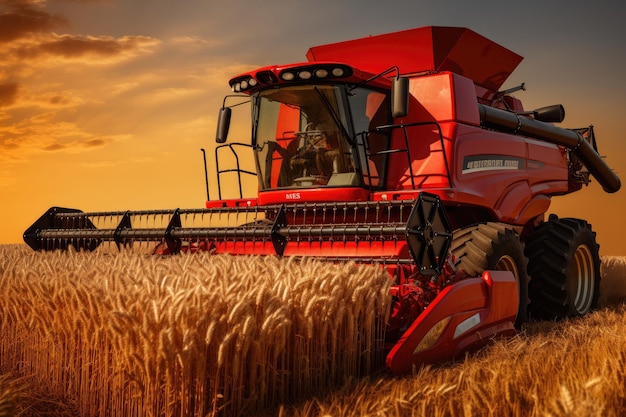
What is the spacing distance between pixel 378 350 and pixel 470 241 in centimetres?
188

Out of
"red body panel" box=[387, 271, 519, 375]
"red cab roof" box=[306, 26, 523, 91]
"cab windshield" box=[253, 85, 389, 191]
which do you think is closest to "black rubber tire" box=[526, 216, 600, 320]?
"red body panel" box=[387, 271, 519, 375]

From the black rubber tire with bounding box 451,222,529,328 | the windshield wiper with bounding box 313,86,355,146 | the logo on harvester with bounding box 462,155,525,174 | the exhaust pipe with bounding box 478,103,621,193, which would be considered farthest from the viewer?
the exhaust pipe with bounding box 478,103,621,193

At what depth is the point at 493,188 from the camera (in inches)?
270

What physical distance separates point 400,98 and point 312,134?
3.32 feet

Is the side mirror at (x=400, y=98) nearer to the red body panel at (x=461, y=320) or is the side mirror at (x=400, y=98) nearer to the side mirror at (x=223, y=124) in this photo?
the red body panel at (x=461, y=320)

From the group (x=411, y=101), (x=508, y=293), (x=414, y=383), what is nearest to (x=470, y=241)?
(x=508, y=293)

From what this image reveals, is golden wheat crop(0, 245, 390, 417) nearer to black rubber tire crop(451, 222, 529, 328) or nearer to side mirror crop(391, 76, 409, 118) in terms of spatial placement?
black rubber tire crop(451, 222, 529, 328)

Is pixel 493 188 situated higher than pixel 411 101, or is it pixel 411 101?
pixel 411 101

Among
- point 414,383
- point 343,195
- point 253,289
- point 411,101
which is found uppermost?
point 411,101

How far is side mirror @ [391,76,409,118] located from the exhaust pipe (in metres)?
1.70

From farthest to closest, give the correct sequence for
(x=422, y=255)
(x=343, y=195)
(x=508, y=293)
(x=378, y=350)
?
(x=343, y=195), (x=508, y=293), (x=422, y=255), (x=378, y=350)

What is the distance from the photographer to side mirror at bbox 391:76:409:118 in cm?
566

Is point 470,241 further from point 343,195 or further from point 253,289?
point 253,289

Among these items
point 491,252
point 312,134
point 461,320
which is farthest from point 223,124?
point 461,320
